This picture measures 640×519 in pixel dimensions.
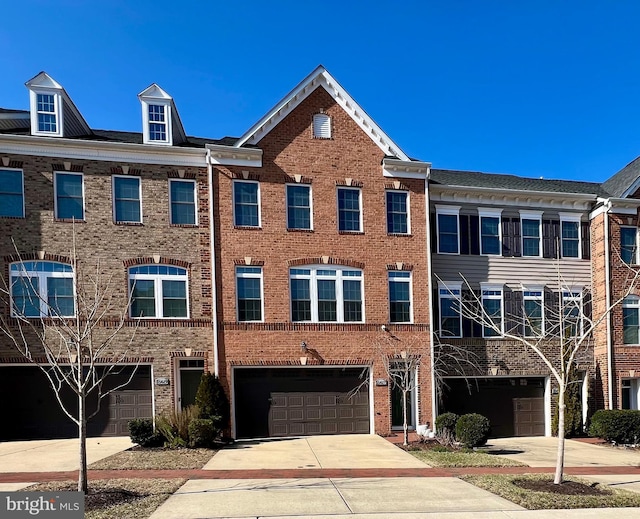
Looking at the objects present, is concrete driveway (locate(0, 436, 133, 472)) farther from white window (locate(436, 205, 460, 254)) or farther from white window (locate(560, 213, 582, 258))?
white window (locate(560, 213, 582, 258))

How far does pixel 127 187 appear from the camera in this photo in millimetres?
17938

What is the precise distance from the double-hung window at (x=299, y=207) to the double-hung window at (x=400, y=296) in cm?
378

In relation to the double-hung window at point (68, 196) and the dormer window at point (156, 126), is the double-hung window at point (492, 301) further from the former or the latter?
the double-hung window at point (68, 196)

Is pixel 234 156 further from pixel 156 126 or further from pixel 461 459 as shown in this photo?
pixel 461 459

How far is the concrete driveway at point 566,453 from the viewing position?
1468cm

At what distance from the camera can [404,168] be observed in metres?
19.7

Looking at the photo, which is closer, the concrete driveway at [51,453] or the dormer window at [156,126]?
the concrete driveway at [51,453]

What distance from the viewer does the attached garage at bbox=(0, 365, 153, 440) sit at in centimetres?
1697

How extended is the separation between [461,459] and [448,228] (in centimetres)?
963

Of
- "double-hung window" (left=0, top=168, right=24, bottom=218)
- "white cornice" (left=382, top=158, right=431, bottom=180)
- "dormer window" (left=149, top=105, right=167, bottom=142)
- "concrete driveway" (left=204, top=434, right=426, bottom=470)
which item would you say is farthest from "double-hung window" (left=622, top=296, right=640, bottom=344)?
"double-hung window" (left=0, top=168, right=24, bottom=218)

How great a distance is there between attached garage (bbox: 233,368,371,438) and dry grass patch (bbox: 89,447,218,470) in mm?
2969

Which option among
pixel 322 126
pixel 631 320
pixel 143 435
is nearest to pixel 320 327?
pixel 143 435

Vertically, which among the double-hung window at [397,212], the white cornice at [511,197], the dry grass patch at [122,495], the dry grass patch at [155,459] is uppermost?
the white cornice at [511,197]

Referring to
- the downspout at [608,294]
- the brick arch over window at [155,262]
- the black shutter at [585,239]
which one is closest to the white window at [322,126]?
the brick arch over window at [155,262]
